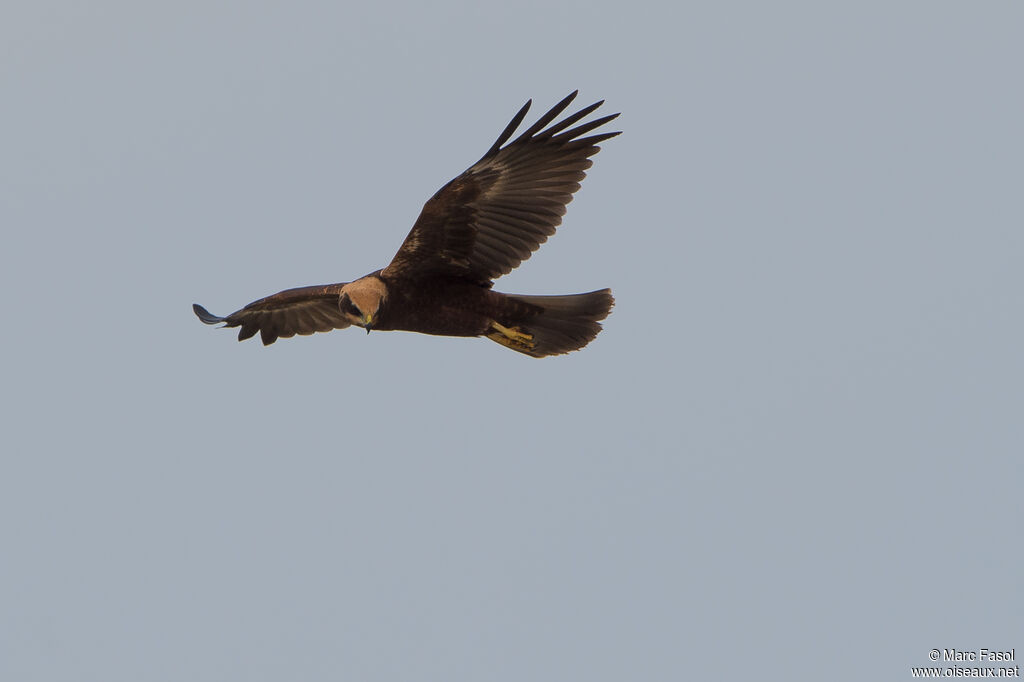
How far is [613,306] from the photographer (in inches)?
426

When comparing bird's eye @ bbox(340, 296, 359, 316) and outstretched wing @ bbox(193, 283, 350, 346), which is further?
outstretched wing @ bbox(193, 283, 350, 346)

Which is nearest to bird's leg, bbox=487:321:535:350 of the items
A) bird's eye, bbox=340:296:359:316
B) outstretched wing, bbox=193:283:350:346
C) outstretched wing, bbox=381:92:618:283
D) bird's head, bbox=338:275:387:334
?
outstretched wing, bbox=381:92:618:283

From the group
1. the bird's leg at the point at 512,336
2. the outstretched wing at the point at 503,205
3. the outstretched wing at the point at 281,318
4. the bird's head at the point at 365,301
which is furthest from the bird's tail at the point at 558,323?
the outstretched wing at the point at 281,318

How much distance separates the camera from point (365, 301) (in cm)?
1036

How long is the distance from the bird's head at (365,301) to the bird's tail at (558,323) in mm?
1038

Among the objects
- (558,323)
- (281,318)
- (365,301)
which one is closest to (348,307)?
(365,301)

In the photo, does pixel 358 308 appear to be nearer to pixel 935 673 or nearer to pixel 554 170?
pixel 554 170

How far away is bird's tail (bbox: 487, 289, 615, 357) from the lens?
1079cm

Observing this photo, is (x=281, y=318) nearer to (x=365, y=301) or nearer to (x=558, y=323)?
(x=365, y=301)

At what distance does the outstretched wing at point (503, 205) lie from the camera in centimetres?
1009

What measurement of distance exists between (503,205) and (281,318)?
2.95 meters

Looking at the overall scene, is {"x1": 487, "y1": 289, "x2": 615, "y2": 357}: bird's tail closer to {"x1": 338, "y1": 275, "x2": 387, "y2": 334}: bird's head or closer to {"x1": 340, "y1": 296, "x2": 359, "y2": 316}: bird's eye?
{"x1": 338, "y1": 275, "x2": 387, "y2": 334}: bird's head

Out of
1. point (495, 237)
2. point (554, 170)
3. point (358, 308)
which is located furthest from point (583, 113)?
point (358, 308)

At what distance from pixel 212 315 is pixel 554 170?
3.88 metres
